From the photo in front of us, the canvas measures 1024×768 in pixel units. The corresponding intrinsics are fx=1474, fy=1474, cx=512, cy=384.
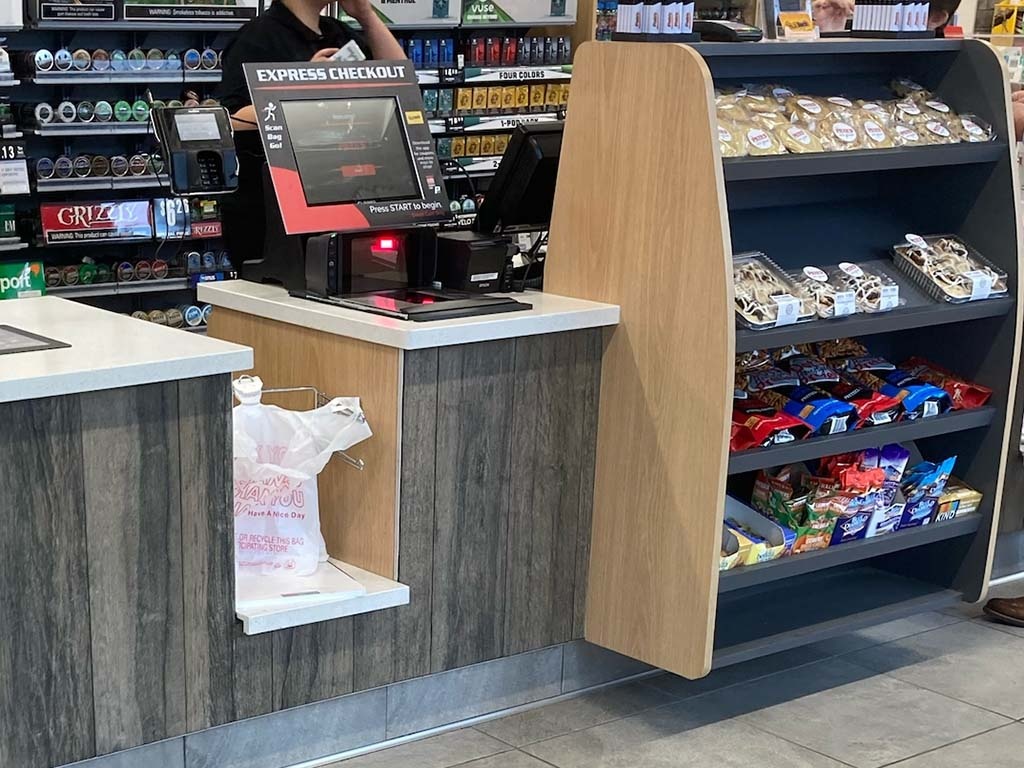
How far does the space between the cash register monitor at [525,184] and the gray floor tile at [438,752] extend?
122cm

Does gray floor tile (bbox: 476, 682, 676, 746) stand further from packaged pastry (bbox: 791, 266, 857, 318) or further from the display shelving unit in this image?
packaged pastry (bbox: 791, 266, 857, 318)

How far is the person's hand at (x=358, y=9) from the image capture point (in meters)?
4.48

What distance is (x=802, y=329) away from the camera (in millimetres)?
3414

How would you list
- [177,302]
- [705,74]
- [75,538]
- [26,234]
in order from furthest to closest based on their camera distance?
[177,302], [26,234], [705,74], [75,538]

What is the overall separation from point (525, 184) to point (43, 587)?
1537 mm

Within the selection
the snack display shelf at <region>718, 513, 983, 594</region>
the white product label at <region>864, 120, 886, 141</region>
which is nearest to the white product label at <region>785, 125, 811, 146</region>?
the white product label at <region>864, 120, 886, 141</region>

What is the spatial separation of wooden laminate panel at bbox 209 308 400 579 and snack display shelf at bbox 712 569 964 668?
0.87 metres

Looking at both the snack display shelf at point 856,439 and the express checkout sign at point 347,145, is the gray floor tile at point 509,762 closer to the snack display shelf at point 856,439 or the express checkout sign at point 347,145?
the snack display shelf at point 856,439

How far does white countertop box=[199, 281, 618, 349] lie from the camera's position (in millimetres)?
3111

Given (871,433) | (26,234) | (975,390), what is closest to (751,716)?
(871,433)

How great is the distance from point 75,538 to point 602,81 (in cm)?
154

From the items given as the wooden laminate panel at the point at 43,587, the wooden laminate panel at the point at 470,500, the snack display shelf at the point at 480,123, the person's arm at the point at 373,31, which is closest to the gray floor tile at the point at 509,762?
the wooden laminate panel at the point at 470,500

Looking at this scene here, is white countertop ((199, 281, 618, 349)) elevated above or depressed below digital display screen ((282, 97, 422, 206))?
below

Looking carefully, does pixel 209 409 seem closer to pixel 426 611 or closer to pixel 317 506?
pixel 317 506
